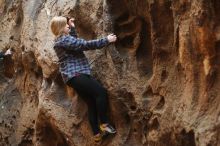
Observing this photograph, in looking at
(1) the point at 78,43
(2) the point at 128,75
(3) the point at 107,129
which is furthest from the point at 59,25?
(3) the point at 107,129

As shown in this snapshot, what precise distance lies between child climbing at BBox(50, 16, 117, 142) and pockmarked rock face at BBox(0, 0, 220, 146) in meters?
0.19

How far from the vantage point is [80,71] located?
541 cm

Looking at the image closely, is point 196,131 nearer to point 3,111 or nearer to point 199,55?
point 199,55

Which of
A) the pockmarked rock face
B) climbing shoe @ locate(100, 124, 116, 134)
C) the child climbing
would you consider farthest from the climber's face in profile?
climbing shoe @ locate(100, 124, 116, 134)

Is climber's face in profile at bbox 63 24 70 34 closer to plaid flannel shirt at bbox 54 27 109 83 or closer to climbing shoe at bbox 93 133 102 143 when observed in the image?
plaid flannel shirt at bbox 54 27 109 83

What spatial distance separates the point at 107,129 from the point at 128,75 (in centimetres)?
60

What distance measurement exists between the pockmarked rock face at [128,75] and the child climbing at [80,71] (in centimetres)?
19

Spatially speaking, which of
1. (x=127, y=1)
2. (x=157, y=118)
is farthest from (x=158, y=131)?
(x=127, y=1)

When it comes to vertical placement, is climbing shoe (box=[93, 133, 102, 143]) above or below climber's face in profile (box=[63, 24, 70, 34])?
below

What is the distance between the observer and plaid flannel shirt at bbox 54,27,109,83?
5.34m

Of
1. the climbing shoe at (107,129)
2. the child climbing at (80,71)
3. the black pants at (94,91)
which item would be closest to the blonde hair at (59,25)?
the child climbing at (80,71)

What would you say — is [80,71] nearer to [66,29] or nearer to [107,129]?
[66,29]

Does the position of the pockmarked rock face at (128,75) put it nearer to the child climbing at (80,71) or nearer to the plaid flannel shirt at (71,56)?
the child climbing at (80,71)

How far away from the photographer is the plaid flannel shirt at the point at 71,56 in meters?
5.34
